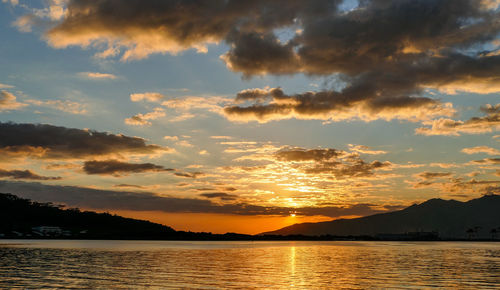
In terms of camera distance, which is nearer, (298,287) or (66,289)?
(66,289)

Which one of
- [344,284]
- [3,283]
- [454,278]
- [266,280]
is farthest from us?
[454,278]

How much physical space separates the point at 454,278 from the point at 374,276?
12.3 m

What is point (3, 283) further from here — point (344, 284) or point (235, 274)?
point (344, 284)

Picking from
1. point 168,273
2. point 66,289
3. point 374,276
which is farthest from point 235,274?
point 66,289

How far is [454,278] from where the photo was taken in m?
69.7

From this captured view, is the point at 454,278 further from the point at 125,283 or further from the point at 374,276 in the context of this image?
the point at 125,283

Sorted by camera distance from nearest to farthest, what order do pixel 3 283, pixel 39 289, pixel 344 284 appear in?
1. pixel 39 289
2. pixel 3 283
3. pixel 344 284

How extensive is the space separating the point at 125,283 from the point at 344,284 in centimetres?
2967

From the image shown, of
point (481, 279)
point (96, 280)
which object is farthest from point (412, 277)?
point (96, 280)

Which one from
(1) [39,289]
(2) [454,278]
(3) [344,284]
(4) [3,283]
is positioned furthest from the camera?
(2) [454,278]

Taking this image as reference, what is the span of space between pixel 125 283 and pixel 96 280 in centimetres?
601

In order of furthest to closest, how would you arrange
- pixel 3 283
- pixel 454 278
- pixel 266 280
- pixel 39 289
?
pixel 454 278
pixel 266 280
pixel 3 283
pixel 39 289

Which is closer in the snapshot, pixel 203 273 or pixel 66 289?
pixel 66 289

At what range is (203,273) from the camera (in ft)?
242
